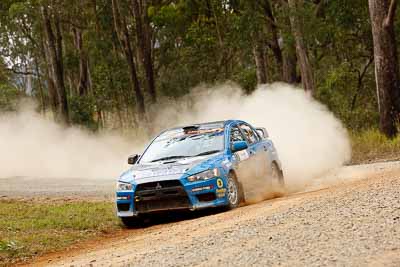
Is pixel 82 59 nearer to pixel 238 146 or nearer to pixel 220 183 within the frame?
pixel 238 146

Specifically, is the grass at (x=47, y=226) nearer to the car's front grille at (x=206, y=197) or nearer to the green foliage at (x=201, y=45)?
the car's front grille at (x=206, y=197)

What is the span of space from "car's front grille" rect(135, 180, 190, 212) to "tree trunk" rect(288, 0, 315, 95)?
17.9 metres

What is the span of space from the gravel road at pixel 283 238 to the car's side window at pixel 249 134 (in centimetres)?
306

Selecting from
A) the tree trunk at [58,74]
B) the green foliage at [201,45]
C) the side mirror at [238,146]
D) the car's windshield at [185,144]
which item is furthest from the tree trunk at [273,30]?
the side mirror at [238,146]

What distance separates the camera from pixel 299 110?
2517cm

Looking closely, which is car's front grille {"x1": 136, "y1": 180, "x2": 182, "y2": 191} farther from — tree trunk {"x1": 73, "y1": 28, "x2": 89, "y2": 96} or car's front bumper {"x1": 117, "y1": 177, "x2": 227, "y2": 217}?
tree trunk {"x1": 73, "y1": 28, "x2": 89, "y2": 96}

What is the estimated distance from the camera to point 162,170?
12.4 m

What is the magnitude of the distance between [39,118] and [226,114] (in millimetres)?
17258

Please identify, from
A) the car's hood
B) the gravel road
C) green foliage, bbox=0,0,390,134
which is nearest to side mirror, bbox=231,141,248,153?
the car's hood

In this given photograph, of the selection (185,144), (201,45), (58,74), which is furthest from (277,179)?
(201,45)

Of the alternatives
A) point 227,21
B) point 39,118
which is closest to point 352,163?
point 227,21

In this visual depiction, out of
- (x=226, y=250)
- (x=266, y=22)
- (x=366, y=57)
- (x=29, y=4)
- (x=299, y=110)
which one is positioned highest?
(x=29, y=4)

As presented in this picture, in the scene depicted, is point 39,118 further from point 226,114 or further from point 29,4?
point 226,114

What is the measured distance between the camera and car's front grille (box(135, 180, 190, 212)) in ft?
39.9
